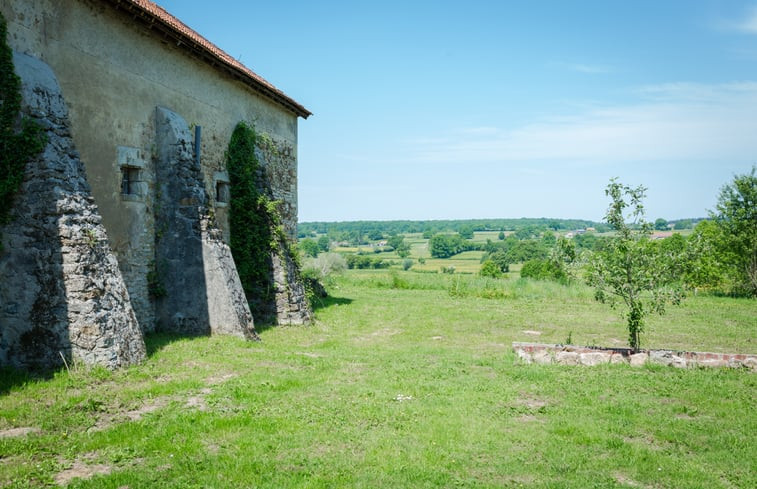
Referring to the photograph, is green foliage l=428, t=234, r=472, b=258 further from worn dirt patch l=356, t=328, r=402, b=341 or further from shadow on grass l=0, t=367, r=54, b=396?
shadow on grass l=0, t=367, r=54, b=396

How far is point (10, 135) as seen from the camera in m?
8.07

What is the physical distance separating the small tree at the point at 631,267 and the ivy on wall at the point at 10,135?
1137 centimetres

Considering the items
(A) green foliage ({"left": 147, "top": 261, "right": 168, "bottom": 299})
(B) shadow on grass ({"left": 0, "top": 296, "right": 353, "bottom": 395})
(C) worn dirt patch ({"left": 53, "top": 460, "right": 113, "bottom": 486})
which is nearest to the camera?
(C) worn dirt patch ({"left": 53, "top": 460, "right": 113, "bottom": 486})

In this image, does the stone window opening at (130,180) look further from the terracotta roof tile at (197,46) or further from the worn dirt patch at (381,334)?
the worn dirt patch at (381,334)

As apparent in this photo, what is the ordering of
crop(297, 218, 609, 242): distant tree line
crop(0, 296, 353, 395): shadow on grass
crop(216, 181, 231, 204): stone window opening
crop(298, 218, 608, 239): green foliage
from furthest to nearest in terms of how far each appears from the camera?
crop(298, 218, 608, 239): green foliage, crop(297, 218, 609, 242): distant tree line, crop(216, 181, 231, 204): stone window opening, crop(0, 296, 353, 395): shadow on grass

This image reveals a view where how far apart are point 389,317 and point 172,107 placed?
10.4 metres

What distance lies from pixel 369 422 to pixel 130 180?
799 cm

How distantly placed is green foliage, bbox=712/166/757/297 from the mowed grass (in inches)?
870

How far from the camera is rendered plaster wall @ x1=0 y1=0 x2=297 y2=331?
942 cm

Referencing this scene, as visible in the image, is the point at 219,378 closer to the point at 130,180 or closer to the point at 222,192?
the point at 130,180

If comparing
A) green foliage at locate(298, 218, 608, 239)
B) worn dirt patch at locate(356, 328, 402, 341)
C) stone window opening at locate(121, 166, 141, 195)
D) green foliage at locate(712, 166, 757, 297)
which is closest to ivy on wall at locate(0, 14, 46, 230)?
stone window opening at locate(121, 166, 141, 195)

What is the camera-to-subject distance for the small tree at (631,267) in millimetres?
11844

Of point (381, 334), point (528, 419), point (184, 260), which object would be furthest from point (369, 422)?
point (381, 334)

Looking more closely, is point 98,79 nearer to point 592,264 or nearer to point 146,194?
point 146,194
